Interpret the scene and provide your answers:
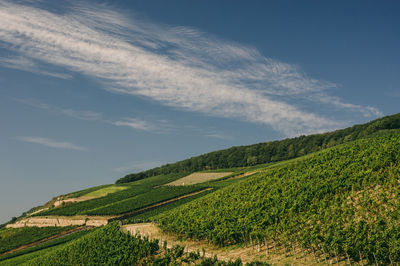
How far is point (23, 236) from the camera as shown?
67625mm

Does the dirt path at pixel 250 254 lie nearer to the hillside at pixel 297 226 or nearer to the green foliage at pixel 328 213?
the hillside at pixel 297 226

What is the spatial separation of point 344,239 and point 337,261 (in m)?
1.74

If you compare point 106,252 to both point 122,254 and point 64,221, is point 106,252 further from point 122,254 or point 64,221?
point 64,221

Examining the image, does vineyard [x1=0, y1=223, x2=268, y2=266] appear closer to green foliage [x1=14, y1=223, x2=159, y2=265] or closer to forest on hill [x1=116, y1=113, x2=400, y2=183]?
green foliage [x1=14, y1=223, x2=159, y2=265]

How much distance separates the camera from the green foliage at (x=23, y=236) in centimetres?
6100

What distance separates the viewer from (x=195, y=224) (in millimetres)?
32406

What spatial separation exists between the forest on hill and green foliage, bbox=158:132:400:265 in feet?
291

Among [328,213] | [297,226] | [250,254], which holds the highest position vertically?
[328,213]

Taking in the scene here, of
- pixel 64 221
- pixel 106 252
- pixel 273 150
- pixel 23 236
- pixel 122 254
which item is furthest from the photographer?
pixel 273 150

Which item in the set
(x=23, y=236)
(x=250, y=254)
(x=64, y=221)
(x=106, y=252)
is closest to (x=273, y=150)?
(x=64, y=221)

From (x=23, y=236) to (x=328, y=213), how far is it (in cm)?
6932

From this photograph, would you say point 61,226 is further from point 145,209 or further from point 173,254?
point 173,254

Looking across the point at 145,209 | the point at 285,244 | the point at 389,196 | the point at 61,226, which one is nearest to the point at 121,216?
the point at 145,209

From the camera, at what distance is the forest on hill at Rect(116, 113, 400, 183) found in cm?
11631
